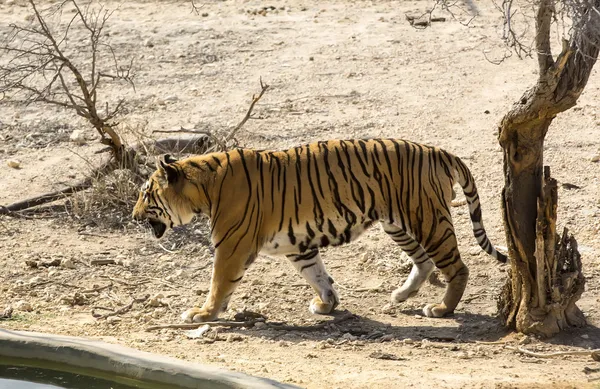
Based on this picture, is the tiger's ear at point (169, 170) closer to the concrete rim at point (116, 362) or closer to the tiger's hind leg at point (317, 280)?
the tiger's hind leg at point (317, 280)

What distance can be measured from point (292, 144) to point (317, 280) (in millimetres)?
3746

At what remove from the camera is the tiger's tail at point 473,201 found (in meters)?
7.94

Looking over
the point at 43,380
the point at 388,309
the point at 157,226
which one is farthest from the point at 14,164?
the point at 388,309

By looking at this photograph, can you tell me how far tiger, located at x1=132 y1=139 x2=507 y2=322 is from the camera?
7.75 meters

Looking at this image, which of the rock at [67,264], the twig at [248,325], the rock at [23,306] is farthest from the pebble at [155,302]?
the rock at [67,264]

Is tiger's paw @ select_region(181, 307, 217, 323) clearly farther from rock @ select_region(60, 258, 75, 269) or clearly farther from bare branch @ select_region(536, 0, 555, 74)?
bare branch @ select_region(536, 0, 555, 74)

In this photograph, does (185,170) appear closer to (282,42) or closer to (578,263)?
(578,263)

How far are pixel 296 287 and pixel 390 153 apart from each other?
1.41 meters

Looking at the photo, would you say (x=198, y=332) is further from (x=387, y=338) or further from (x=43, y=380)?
(x=387, y=338)

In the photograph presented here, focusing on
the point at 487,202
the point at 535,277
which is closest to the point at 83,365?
the point at 535,277

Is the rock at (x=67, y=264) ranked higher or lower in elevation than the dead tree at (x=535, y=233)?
lower

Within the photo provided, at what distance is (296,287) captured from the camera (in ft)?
28.3

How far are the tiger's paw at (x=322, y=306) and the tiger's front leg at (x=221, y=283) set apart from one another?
685 millimetres

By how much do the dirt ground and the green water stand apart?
1.46ft
